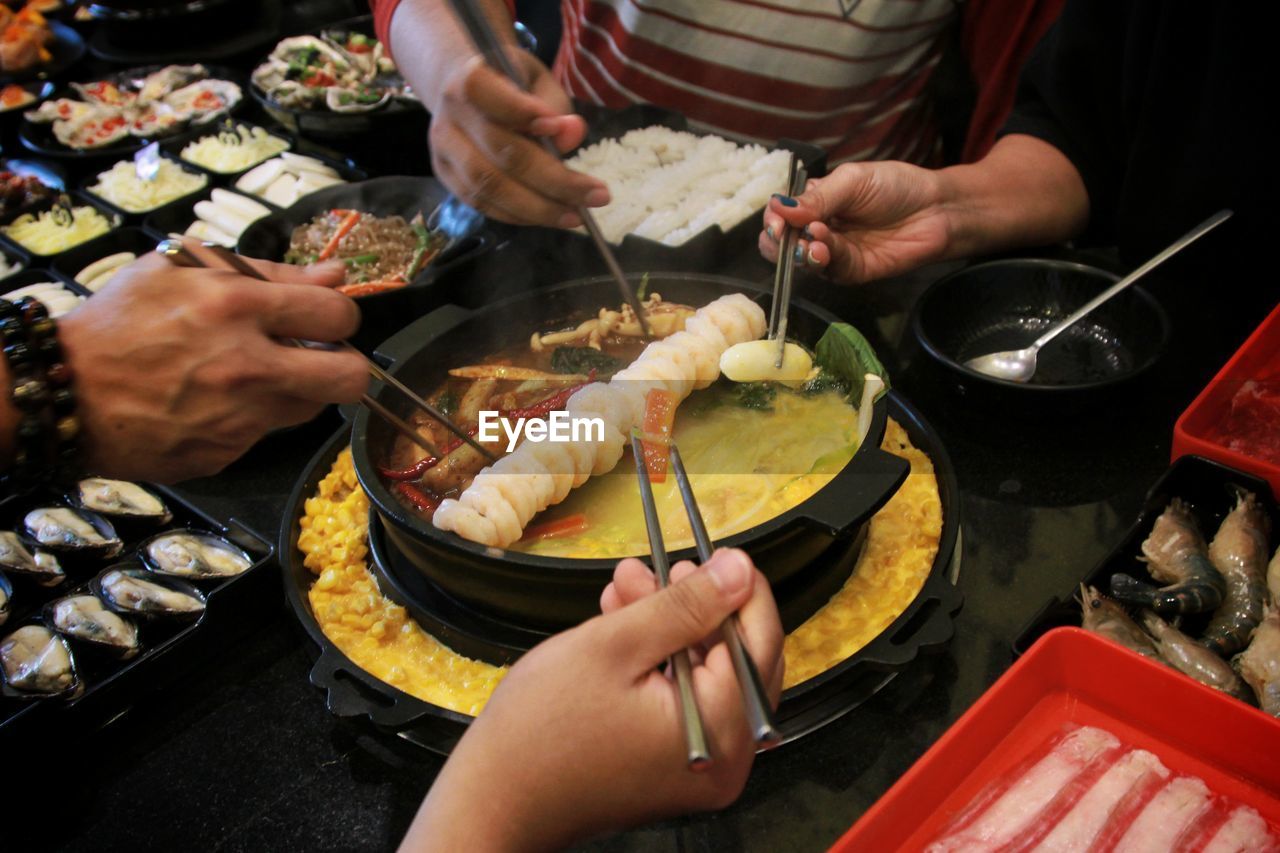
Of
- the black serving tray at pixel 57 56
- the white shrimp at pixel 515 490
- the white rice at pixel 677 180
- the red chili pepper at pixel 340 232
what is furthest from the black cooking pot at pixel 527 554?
the black serving tray at pixel 57 56

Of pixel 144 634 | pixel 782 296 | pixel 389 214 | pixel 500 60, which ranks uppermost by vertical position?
pixel 500 60

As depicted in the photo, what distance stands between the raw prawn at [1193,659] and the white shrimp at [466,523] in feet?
3.78

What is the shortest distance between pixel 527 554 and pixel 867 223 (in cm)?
140

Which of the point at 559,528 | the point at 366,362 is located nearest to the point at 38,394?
the point at 366,362

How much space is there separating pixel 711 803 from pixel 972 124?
8.00ft

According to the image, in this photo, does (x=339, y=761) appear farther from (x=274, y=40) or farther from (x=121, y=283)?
(x=274, y=40)

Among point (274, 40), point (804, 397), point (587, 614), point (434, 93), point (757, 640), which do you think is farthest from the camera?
point (274, 40)

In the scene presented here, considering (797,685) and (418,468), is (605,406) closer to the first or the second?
(418,468)

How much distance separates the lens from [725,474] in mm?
1757

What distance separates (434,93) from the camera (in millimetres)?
2234

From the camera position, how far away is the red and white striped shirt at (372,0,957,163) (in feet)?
8.39

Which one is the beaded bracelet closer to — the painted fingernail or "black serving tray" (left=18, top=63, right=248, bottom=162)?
the painted fingernail

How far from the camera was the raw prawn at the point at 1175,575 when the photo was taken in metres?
1.58

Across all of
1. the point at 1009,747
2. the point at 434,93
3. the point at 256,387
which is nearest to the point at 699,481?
the point at 1009,747
